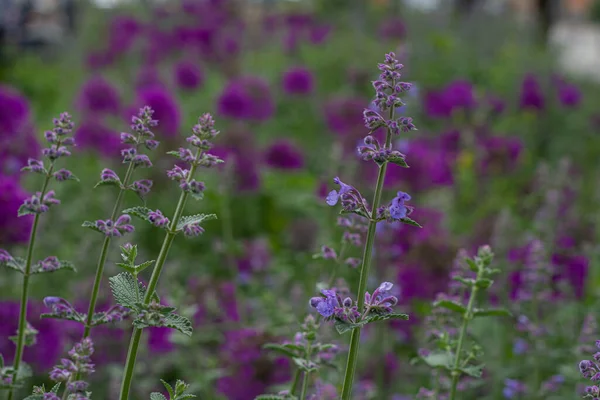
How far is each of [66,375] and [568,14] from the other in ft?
114

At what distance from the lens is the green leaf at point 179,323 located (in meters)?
1.20

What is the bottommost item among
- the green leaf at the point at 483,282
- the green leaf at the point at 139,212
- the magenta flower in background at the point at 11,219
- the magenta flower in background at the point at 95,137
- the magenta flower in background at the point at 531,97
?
the green leaf at the point at 139,212

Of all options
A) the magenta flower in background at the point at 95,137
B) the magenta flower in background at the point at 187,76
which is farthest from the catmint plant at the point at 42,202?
the magenta flower in background at the point at 187,76

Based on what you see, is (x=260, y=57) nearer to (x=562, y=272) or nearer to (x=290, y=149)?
(x=290, y=149)

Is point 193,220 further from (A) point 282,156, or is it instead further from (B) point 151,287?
(A) point 282,156

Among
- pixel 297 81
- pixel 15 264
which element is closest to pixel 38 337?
pixel 15 264

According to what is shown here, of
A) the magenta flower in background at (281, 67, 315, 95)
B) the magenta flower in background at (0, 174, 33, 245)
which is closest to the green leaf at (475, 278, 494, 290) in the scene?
the magenta flower in background at (0, 174, 33, 245)

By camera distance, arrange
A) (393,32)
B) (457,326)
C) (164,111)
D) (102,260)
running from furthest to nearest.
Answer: (393,32)
(164,111)
(457,326)
(102,260)

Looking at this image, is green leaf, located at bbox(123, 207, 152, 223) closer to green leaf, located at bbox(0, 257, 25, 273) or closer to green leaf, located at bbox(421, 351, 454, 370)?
green leaf, located at bbox(0, 257, 25, 273)

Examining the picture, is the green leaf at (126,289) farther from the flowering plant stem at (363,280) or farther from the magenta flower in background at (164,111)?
the magenta flower in background at (164,111)

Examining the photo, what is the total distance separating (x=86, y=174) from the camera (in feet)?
15.1

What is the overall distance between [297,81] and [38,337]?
12.8 feet

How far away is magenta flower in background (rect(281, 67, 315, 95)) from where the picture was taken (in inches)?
235

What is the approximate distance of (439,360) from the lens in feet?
5.39
